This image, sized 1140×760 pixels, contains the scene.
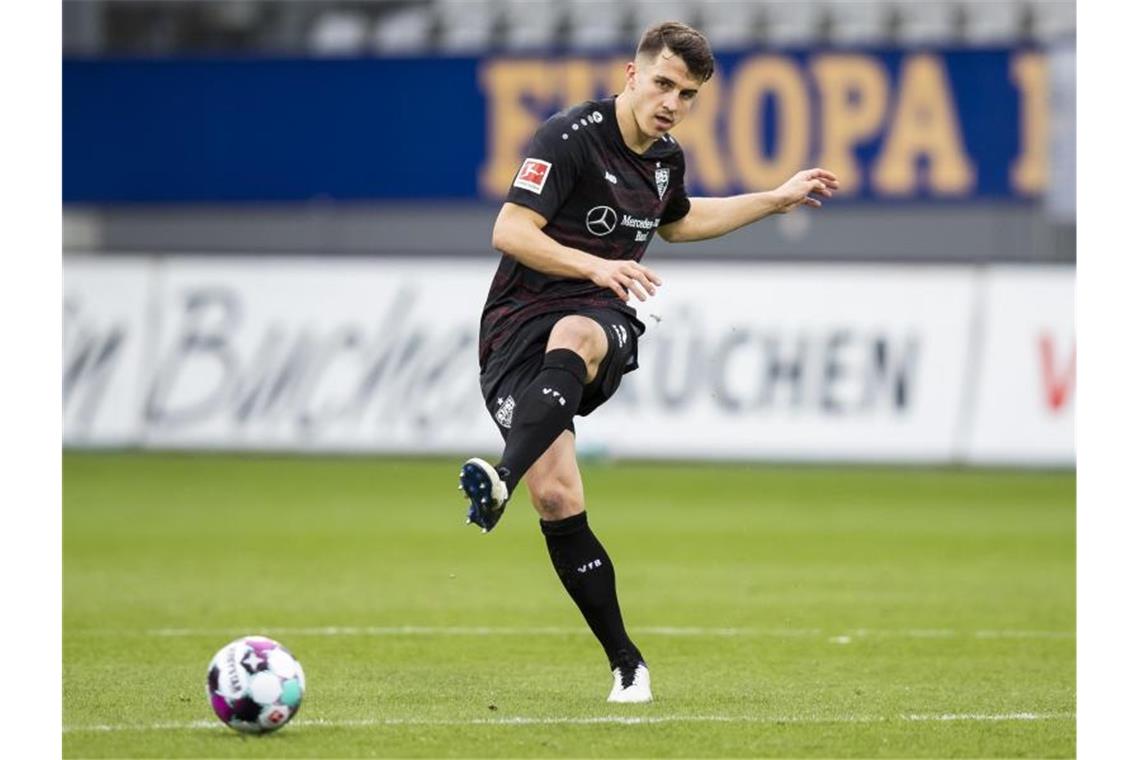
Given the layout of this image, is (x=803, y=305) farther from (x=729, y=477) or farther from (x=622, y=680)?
(x=622, y=680)

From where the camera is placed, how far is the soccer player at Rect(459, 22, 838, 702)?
7.22 meters

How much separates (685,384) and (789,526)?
190 inches

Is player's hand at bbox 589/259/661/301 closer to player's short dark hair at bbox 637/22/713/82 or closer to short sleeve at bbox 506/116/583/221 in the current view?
short sleeve at bbox 506/116/583/221

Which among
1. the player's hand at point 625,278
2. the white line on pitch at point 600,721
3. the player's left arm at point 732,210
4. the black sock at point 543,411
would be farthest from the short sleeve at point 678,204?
the white line on pitch at point 600,721

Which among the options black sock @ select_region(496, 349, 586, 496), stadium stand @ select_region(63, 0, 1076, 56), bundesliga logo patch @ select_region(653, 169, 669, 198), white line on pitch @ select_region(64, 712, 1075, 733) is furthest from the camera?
stadium stand @ select_region(63, 0, 1076, 56)

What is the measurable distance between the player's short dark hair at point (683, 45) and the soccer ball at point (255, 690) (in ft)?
8.41

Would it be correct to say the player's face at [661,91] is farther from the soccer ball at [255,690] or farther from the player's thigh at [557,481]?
the soccer ball at [255,690]

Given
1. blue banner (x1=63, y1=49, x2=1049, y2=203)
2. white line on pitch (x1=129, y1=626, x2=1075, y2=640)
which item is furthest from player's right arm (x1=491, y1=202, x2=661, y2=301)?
blue banner (x1=63, y1=49, x2=1049, y2=203)

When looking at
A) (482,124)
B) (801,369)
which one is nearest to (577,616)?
(801,369)

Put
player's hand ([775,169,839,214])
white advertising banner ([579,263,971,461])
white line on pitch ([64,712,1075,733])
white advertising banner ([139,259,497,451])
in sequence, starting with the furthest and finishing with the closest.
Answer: white advertising banner ([139,259,497,451]) < white advertising banner ([579,263,971,461]) < player's hand ([775,169,839,214]) < white line on pitch ([64,712,1075,733])

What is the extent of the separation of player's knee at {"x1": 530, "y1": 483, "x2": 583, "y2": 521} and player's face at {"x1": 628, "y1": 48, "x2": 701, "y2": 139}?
1.36 metres

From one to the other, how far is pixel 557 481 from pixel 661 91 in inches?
58.0

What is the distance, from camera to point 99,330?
21.4m
